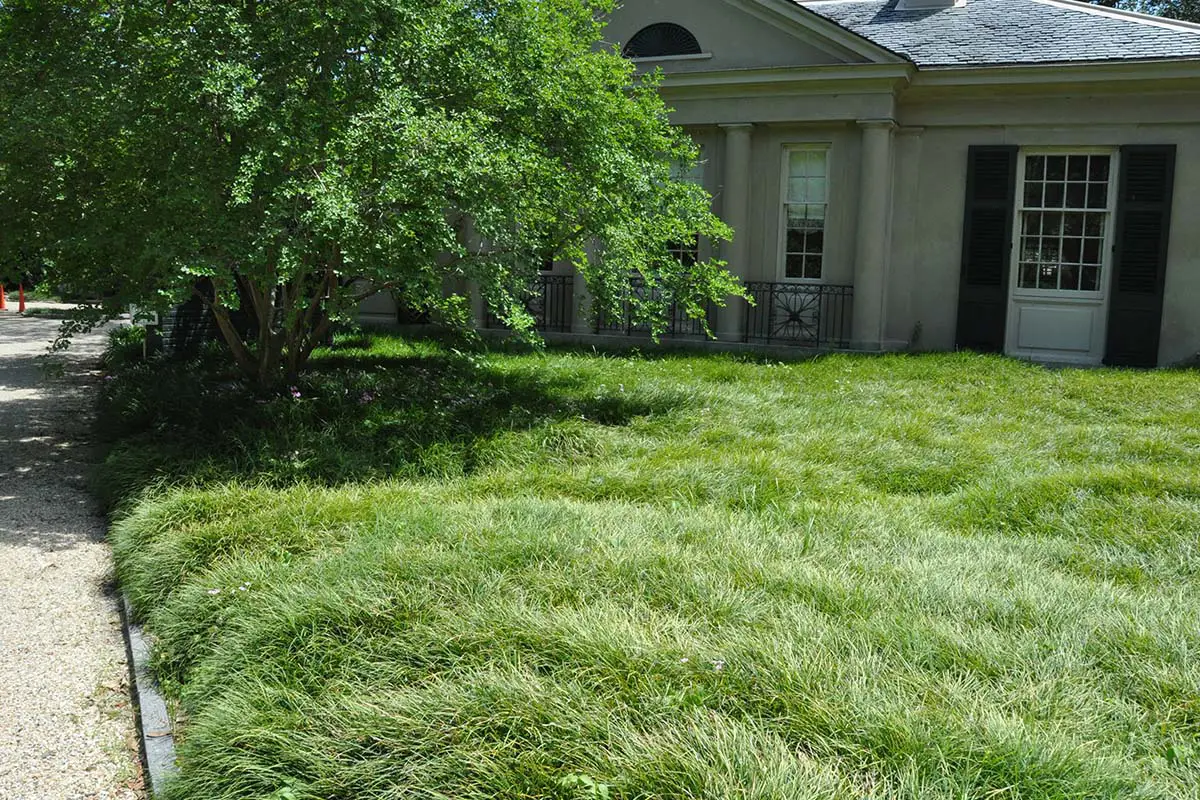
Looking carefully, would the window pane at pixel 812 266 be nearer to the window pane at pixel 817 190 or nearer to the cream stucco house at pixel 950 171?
the cream stucco house at pixel 950 171

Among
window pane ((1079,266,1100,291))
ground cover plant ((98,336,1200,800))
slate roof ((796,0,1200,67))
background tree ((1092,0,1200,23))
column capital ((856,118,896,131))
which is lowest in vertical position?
ground cover plant ((98,336,1200,800))

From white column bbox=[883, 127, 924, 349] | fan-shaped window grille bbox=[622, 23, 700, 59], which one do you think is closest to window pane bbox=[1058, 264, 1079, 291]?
white column bbox=[883, 127, 924, 349]

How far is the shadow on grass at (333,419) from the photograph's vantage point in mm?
6863

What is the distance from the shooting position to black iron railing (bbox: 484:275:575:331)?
1552 centimetres

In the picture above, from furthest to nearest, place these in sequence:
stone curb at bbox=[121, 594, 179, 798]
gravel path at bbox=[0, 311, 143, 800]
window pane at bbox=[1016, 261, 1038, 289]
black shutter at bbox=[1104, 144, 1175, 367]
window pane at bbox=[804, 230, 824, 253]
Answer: window pane at bbox=[804, 230, 824, 253], window pane at bbox=[1016, 261, 1038, 289], black shutter at bbox=[1104, 144, 1175, 367], gravel path at bbox=[0, 311, 143, 800], stone curb at bbox=[121, 594, 179, 798]

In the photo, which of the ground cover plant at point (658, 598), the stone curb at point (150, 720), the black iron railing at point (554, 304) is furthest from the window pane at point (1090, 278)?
the stone curb at point (150, 720)

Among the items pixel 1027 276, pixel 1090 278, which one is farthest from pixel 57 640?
pixel 1090 278

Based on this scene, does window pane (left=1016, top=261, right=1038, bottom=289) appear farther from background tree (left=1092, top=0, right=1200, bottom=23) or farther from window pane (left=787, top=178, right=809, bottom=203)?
background tree (left=1092, top=0, right=1200, bottom=23)

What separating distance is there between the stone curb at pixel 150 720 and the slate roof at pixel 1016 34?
12.2 meters

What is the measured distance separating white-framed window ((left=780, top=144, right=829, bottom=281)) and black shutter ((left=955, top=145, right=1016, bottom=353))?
1.96 meters

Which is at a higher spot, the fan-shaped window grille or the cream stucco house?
the fan-shaped window grille

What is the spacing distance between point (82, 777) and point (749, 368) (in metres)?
8.61

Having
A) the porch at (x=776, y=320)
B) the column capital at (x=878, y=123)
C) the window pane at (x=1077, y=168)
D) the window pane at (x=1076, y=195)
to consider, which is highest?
the column capital at (x=878, y=123)

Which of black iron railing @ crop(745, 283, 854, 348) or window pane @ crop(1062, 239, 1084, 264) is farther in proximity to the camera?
black iron railing @ crop(745, 283, 854, 348)
